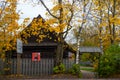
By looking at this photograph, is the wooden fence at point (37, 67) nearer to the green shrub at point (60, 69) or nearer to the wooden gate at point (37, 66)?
the wooden gate at point (37, 66)

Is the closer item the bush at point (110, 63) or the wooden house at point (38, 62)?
the bush at point (110, 63)

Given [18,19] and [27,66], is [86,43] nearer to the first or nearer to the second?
[27,66]

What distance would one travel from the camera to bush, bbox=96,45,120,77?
1168 inches

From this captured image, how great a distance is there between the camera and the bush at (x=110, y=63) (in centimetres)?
2967

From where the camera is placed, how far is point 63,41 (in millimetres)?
33469

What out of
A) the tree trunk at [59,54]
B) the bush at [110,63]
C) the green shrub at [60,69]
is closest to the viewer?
the bush at [110,63]

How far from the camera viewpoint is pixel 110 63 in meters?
30.1

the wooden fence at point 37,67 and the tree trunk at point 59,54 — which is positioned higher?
the tree trunk at point 59,54

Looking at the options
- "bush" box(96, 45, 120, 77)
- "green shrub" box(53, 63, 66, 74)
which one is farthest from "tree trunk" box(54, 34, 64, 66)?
"bush" box(96, 45, 120, 77)

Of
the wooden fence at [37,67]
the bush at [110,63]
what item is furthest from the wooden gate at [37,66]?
the bush at [110,63]

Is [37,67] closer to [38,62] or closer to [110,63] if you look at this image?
[38,62]

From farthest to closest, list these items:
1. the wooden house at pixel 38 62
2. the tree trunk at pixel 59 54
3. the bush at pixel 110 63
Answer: the wooden house at pixel 38 62
the tree trunk at pixel 59 54
the bush at pixel 110 63

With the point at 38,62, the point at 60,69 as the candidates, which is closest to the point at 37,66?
the point at 38,62

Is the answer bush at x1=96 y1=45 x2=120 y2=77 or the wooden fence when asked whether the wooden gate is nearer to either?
the wooden fence
